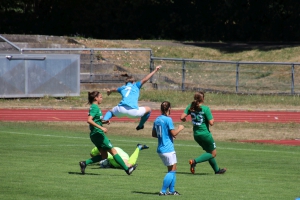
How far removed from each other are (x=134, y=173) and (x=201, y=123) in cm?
165

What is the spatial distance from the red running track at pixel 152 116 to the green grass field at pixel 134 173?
474cm

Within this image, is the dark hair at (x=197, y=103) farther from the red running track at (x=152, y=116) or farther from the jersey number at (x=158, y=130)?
the red running track at (x=152, y=116)

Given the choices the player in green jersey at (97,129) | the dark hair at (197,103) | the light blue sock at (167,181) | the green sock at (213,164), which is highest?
the dark hair at (197,103)

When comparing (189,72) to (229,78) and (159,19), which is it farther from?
(159,19)

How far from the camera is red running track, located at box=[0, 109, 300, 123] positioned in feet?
90.7

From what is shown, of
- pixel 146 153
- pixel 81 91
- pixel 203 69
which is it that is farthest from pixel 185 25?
pixel 146 153

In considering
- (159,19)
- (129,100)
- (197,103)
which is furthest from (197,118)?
(159,19)

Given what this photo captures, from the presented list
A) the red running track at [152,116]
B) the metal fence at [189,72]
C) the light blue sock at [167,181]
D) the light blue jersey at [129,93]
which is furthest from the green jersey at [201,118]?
the metal fence at [189,72]

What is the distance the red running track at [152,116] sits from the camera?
90.7 feet

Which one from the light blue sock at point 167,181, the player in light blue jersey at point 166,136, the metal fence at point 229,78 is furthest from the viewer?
the metal fence at point 229,78

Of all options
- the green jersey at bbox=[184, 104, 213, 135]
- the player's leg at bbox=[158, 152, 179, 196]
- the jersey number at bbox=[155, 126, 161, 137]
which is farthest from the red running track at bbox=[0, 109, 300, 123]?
the player's leg at bbox=[158, 152, 179, 196]

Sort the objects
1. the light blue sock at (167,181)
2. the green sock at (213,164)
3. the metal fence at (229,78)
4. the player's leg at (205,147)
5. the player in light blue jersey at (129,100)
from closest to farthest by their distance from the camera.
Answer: the light blue sock at (167,181) < the player's leg at (205,147) < the green sock at (213,164) < the player in light blue jersey at (129,100) < the metal fence at (229,78)

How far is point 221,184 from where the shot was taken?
1368 cm

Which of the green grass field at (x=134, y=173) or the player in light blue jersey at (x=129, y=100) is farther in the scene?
the player in light blue jersey at (x=129, y=100)
